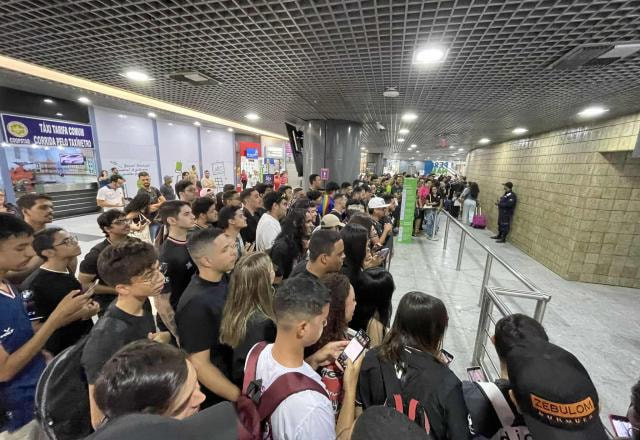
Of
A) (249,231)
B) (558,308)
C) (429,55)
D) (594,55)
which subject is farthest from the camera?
(558,308)

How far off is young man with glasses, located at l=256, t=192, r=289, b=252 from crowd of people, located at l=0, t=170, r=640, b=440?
3.87 ft

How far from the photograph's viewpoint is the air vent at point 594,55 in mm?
2100

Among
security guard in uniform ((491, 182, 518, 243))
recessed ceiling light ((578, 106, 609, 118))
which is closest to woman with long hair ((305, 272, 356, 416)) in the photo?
recessed ceiling light ((578, 106, 609, 118))

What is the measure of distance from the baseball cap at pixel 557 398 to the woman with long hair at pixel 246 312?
1116mm

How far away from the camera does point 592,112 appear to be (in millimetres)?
4500

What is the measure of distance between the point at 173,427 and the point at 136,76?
404 cm

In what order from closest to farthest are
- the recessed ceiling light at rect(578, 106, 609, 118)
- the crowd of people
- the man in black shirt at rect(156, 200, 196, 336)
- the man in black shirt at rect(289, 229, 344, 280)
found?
1. the crowd of people
2. the man in black shirt at rect(289, 229, 344, 280)
3. the man in black shirt at rect(156, 200, 196, 336)
4. the recessed ceiling light at rect(578, 106, 609, 118)

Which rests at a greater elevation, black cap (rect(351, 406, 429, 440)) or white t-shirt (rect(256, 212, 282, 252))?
black cap (rect(351, 406, 429, 440))

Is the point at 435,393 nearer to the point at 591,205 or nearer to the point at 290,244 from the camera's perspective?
the point at 290,244

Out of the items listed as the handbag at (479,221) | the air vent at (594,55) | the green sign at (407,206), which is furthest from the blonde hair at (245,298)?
the handbag at (479,221)

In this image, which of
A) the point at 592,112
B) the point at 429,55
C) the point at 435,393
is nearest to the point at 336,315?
the point at 435,393

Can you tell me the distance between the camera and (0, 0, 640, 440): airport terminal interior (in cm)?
98

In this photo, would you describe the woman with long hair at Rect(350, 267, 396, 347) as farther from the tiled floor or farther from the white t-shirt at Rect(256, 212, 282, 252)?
the white t-shirt at Rect(256, 212, 282, 252)

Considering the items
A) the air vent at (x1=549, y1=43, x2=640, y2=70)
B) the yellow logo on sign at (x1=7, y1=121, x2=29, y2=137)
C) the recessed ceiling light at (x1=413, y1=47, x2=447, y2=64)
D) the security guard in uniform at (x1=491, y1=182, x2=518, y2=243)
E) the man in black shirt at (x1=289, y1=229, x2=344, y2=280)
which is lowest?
the security guard in uniform at (x1=491, y1=182, x2=518, y2=243)
